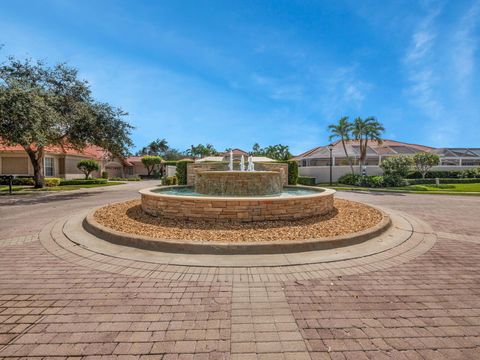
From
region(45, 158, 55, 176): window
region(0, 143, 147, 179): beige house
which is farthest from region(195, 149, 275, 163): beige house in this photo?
region(45, 158, 55, 176): window

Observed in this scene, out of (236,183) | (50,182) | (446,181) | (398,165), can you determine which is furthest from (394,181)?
(50,182)

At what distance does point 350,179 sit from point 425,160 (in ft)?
23.4

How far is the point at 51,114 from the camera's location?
15.5m

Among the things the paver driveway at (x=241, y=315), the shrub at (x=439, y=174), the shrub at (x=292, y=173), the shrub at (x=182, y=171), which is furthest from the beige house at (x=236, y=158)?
the paver driveway at (x=241, y=315)

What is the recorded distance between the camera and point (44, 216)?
886 centimetres

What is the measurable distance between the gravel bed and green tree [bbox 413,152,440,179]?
21.6 metres

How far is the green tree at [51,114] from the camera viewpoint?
1376 centimetres

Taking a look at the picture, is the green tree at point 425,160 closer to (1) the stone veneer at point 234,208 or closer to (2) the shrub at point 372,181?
(2) the shrub at point 372,181

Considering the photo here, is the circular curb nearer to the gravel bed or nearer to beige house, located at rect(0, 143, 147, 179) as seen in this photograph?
the gravel bed

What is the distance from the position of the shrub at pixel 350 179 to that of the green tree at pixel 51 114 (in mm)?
22545

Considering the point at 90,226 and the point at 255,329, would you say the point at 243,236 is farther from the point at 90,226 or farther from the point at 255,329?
the point at 90,226

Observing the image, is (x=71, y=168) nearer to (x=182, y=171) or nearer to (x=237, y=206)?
(x=182, y=171)

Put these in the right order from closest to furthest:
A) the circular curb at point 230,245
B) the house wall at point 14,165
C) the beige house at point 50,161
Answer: the circular curb at point 230,245, the beige house at point 50,161, the house wall at point 14,165

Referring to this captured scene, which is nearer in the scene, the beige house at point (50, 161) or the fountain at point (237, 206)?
the fountain at point (237, 206)
